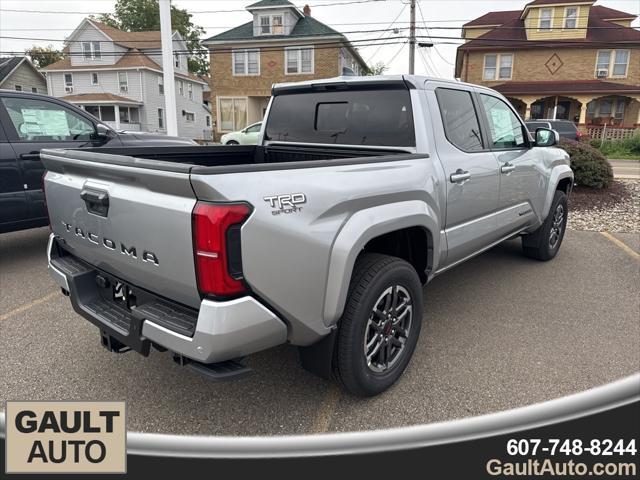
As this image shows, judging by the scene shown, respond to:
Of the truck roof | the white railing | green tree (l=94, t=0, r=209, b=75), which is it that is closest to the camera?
the truck roof

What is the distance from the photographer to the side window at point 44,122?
212 inches

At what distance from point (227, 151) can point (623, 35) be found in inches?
1277

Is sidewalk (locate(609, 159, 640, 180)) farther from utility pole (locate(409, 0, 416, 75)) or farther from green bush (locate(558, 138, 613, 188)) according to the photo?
utility pole (locate(409, 0, 416, 75))

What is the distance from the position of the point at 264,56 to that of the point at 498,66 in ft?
46.5

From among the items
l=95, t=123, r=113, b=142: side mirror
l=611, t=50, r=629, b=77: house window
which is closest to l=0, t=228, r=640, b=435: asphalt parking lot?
l=95, t=123, r=113, b=142: side mirror

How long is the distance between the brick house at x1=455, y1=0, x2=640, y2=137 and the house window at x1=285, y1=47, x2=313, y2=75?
9431 mm

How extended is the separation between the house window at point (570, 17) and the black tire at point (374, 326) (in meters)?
32.0

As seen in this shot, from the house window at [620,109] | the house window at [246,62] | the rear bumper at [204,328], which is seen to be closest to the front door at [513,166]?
the rear bumper at [204,328]

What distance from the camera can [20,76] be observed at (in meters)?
36.9

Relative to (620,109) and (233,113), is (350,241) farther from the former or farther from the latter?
(620,109)

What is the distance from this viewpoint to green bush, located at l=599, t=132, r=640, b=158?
2297 centimetres

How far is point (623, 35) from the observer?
28.5 meters

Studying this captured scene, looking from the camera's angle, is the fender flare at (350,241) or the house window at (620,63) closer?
the fender flare at (350,241)

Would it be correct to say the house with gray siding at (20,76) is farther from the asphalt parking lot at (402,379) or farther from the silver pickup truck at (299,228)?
the silver pickup truck at (299,228)
